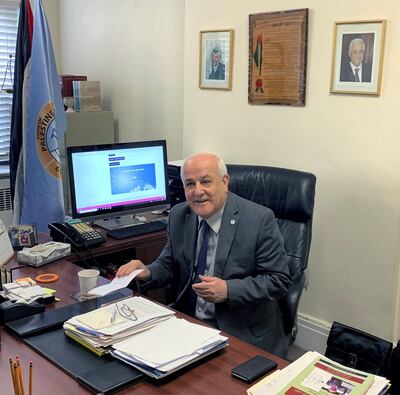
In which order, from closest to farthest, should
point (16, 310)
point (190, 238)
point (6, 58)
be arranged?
point (16, 310) < point (190, 238) < point (6, 58)

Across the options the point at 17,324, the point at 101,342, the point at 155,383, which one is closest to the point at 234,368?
the point at 155,383

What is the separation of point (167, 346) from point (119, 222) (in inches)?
57.7

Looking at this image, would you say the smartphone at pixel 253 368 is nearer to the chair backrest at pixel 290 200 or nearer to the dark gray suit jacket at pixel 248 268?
the dark gray suit jacket at pixel 248 268

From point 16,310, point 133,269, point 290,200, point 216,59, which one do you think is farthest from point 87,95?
point 16,310

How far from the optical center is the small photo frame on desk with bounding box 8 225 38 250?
88.2 inches

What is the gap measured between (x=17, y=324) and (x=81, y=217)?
1.04 metres

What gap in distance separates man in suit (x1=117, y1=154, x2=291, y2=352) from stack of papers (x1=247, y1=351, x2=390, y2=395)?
51 cm

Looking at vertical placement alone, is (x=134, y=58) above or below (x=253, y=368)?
above

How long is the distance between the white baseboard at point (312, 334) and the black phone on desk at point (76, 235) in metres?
1.33

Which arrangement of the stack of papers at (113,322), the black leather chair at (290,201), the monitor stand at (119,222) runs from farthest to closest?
1. the monitor stand at (119,222)
2. the black leather chair at (290,201)
3. the stack of papers at (113,322)

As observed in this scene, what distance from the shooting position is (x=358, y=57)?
250cm

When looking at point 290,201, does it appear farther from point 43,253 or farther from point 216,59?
point 216,59

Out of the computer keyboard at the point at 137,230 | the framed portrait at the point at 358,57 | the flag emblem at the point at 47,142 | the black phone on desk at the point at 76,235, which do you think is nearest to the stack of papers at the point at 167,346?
the black phone on desk at the point at 76,235

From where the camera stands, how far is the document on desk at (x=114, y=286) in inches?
67.7
